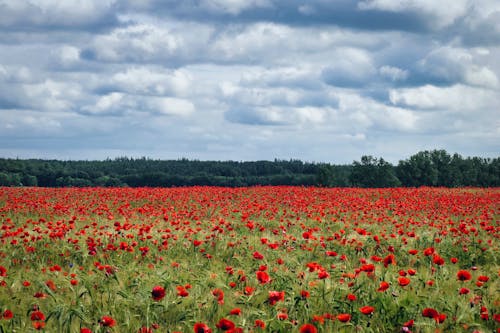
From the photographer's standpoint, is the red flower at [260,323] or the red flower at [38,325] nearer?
the red flower at [38,325]

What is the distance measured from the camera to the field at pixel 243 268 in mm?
5074

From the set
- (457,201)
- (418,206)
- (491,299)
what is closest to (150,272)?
(491,299)

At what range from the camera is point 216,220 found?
46.6 feet

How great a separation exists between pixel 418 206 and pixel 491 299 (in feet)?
39.9

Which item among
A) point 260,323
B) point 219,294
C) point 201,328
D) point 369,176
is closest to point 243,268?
point 219,294

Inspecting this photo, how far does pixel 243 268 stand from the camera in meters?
8.49

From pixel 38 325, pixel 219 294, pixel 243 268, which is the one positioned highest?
pixel 219 294

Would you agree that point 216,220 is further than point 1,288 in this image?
Yes

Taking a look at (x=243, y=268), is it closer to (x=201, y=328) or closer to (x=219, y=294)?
(x=219, y=294)

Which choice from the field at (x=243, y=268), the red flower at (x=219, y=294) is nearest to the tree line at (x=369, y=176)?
the field at (x=243, y=268)

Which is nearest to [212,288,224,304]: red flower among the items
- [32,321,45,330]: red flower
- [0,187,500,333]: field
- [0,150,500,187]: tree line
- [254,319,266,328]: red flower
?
[0,187,500,333]: field

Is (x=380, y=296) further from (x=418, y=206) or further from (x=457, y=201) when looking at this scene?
(x=457, y=201)

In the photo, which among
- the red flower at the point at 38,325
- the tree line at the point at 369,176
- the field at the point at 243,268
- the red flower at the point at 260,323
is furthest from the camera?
the tree line at the point at 369,176

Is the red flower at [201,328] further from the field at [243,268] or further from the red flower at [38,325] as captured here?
the red flower at [38,325]
